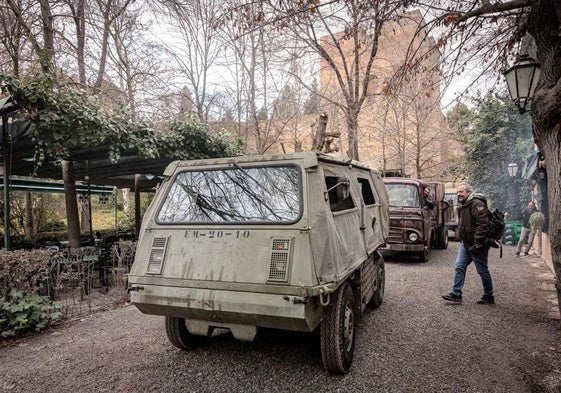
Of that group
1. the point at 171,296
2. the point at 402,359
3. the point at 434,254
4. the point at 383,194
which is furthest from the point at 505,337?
the point at 434,254

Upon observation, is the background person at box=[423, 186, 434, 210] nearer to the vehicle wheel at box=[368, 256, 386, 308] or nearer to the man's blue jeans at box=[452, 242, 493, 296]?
the man's blue jeans at box=[452, 242, 493, 296]

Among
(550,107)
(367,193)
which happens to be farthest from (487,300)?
(550,107)

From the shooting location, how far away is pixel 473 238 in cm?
566

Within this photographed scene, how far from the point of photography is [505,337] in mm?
4512

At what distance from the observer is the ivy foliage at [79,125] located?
229 inches

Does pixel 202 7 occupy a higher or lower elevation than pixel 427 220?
higher

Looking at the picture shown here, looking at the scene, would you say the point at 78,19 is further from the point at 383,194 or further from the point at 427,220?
the point at 427,220

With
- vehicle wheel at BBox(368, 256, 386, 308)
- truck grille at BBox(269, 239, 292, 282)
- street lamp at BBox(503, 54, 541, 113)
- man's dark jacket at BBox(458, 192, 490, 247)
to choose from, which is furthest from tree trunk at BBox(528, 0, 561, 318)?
truck grille at BBox(269, 239, 292, 282)

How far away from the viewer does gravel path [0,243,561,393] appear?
11.2 feet

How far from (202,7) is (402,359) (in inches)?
598

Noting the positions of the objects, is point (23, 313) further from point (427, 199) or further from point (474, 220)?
point (427, 199)

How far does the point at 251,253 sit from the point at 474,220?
4.13m

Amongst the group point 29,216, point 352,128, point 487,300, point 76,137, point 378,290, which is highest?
point 352,128

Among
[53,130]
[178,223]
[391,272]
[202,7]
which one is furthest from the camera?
[202,7]
